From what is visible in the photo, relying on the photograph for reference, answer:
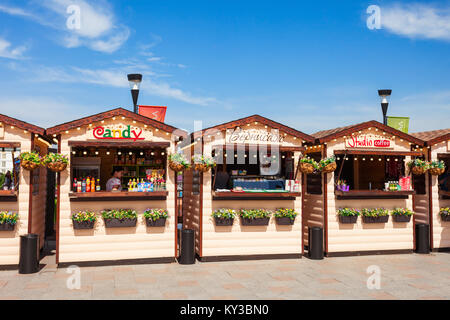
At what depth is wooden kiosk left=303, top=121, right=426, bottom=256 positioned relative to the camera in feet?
33.8

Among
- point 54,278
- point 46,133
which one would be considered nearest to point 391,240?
point 54,278

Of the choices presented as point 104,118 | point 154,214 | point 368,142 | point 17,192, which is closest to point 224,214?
point 154,214

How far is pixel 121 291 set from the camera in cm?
701

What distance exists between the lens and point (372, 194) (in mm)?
10359

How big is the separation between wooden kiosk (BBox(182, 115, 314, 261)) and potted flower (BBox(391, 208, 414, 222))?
2570 mm

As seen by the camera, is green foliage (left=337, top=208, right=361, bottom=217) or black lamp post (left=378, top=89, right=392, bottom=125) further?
black lamp post (left=378, top=89, right=392, bottom=125)

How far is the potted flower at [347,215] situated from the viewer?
1018 cm

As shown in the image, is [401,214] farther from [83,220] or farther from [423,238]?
[83,220]

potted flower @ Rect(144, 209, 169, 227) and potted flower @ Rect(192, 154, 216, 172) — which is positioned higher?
potted flower @ Rect(192, 154, 216, 172)

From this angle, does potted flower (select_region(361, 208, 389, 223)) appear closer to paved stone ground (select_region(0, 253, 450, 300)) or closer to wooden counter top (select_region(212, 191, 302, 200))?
paved stone ground (select_region(0, 253, 450, 300))

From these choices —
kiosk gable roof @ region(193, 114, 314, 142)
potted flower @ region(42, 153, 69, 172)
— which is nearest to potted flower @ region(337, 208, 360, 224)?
kiosk gable roof @ region(193, 114, 314, 142)

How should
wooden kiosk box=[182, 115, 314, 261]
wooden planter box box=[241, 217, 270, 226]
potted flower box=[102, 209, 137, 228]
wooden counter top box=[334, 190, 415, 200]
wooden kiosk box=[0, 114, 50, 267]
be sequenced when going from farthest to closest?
1. wooden counter top box=[334, 190, 415, 200]
2. wooden planter box box=[241, 217, 270, 226]
3. wooden kiosk box=[182, 115, 314, 261]
4. potted flower box=[102, 209, 137, 228]
5. wooden kiosk box=[0, 114, 50, 267]
